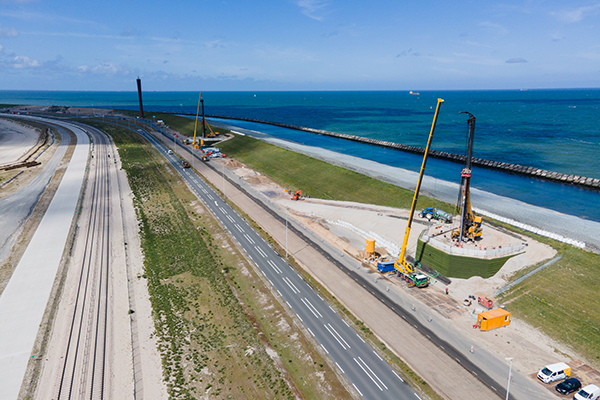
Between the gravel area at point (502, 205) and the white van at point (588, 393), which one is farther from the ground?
the gravel area at point (502, 205)

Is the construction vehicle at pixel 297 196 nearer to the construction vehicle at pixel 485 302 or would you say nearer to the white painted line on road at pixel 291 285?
the white painted line on road at pixel 291 285

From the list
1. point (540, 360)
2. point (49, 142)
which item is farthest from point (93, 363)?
point (49, 142)

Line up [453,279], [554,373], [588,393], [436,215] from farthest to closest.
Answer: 1. [436,215]
2. [453,279]
3. [554,373]
4. [588,393]

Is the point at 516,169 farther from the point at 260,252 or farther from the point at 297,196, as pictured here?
the point at 260,252

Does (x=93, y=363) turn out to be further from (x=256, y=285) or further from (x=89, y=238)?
(x=89, y=238)

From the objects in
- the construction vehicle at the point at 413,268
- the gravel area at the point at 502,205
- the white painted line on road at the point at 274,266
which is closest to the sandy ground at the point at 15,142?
the white painted line on road at the point at 274,266

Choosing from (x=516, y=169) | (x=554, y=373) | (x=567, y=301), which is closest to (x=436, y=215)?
(x=567, y=301)
